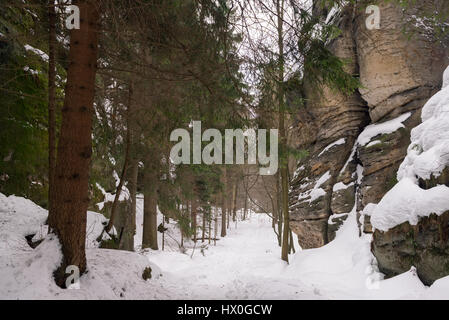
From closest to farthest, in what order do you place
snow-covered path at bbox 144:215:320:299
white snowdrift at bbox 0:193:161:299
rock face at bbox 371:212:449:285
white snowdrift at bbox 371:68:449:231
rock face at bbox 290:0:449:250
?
white snowdrift at bbox 0:193:161:299 → rock face at bbox 371:212:449:285 → white snowdrift at bbox 371:68:449:231 → snow-covered path at bbox 144:215:320:299 → rock face at bbox 290:0:449:250

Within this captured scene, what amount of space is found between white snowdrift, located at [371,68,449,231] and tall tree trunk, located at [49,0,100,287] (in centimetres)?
587

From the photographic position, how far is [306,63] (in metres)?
4.30

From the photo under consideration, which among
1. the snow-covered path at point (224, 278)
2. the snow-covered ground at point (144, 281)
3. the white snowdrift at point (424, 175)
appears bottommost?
the snow-covered path at point (224, 278)

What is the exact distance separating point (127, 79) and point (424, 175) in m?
6.42

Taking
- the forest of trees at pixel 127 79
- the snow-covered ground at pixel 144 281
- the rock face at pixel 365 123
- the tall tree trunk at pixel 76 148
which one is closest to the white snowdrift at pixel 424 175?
the snow-covered ground at pixel 144 281

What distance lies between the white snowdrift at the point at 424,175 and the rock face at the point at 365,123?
3.15 meters

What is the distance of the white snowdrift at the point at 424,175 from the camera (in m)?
4.62

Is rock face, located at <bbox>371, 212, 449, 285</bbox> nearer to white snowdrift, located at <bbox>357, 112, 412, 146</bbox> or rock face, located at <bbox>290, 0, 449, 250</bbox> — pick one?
rock face, located at <bbox>290, 0, 449, 250</bbox>

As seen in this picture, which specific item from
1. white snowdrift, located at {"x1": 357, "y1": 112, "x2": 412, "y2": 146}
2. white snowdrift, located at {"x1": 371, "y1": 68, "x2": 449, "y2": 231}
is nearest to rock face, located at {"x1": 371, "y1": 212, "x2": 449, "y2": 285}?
white snowdrift, located at {"x1": 371, "y1": 68, "x2": 449, "y2": 231}

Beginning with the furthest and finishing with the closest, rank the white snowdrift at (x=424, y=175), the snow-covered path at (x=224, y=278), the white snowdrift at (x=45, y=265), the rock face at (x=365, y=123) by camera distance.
Answer: the rock face at (x=365, y=123), the snow-covered path at (x=224, y=278), the white snowdrift at (x=424, y=175), the white snowdrift at (x=45, y=265)

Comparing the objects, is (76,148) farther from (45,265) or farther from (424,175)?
(424,175)

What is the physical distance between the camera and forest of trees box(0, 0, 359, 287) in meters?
3.74

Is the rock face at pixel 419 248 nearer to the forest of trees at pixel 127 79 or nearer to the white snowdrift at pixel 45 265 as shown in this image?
the forest of trees at pixel 127 79

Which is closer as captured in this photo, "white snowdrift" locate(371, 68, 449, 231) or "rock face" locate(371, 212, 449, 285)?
"rock face" locate(371, 212, 449, 285)
